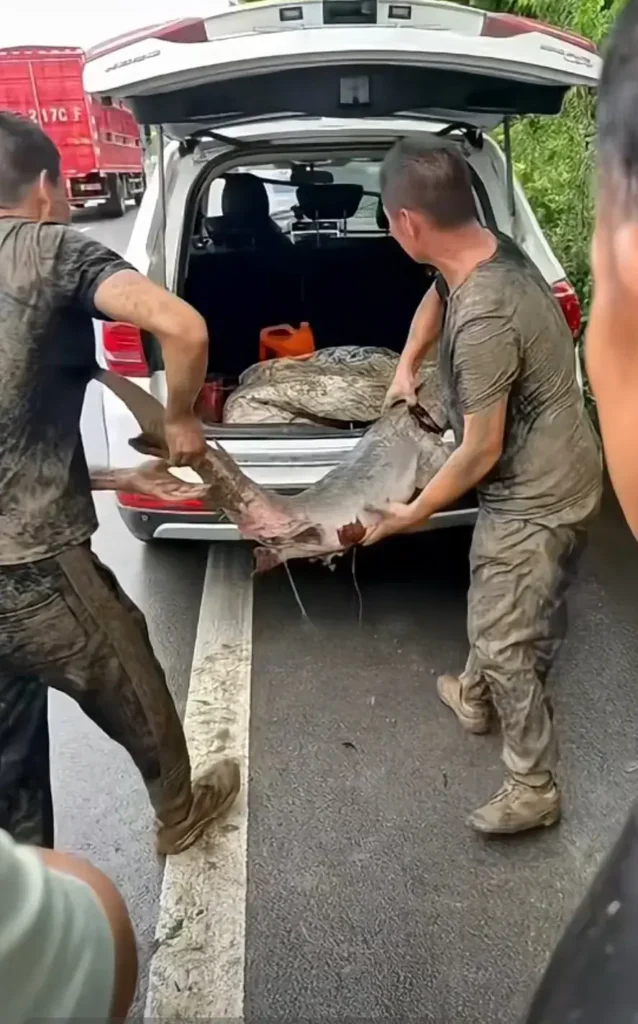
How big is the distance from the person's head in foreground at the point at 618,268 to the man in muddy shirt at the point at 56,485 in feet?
4.41

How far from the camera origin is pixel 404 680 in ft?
12.7

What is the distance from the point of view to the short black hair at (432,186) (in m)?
2.63

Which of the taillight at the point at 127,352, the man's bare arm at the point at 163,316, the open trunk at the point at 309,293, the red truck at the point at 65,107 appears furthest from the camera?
the red truck at the point at 65,107

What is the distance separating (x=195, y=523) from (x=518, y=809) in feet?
5.95

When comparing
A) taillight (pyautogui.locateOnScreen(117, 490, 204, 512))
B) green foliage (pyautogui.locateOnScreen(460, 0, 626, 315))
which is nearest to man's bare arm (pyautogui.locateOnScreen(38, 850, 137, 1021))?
taillight (pyautogui.locateOnScreen(117, 490, 204, 512))

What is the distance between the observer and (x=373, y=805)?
3.16 metres

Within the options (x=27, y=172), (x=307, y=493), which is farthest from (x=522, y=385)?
(x=27, y=172)

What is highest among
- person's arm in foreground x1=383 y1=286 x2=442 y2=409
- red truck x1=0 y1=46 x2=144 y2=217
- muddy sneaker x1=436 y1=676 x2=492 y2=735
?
person's arm in foreground x1=383 y1=286 x2=442 y2=409

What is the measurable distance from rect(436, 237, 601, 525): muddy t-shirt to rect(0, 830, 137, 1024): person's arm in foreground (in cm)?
175

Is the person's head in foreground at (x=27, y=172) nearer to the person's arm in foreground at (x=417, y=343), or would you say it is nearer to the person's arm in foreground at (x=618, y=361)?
the person's arm in foreground at (x=417, y=343)

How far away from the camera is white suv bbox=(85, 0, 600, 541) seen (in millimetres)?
2996

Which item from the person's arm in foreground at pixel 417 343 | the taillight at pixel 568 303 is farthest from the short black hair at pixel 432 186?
the taillight at pixel 568 303

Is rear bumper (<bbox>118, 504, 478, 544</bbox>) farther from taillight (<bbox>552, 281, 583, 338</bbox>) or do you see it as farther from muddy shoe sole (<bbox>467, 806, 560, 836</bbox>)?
muddy shoe sole (<bbox>467, 806, 560, 836</bbox>)

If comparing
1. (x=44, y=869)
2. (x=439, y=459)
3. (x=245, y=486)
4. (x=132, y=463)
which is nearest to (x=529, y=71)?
(x=439, y=459)
